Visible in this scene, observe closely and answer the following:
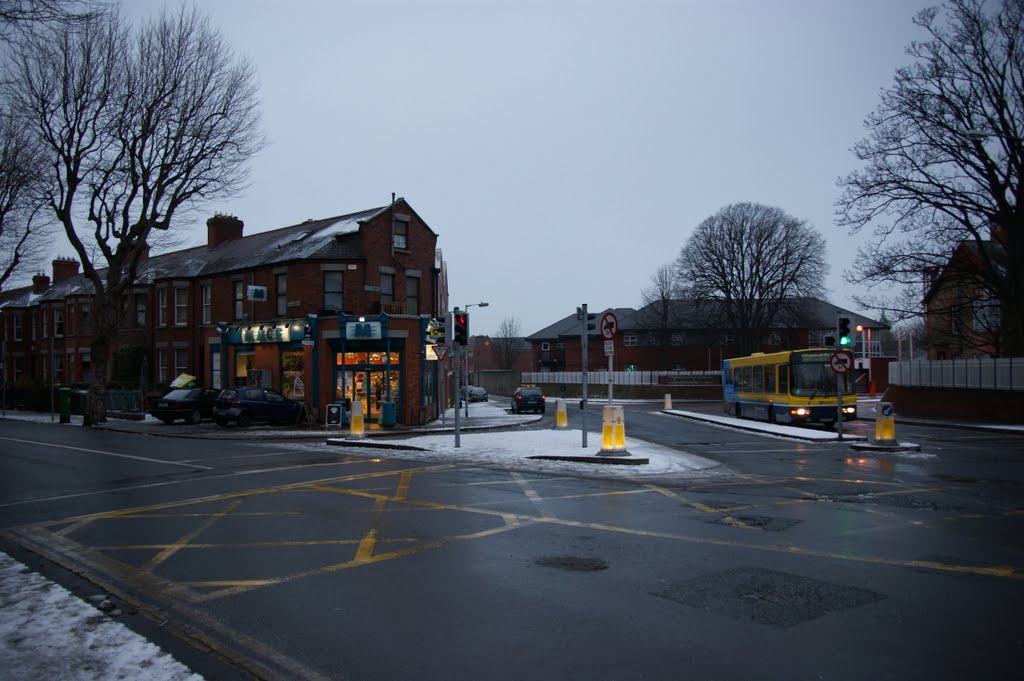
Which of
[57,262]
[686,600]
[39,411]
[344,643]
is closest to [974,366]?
[686,600]

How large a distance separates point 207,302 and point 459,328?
2308 cm

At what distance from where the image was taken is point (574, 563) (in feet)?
24.6

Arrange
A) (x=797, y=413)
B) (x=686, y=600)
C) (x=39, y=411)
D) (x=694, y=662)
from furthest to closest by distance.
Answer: (x=39, y=411) → (x=797, y=413) → (x=686, y=600) → (x=694, y=662)

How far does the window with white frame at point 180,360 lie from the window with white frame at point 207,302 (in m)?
2.63

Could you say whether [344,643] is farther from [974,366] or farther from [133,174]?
[974,366]

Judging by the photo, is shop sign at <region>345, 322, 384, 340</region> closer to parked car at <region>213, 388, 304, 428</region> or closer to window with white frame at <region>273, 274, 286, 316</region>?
parked car at <region>213, 388, 304, 428</region>

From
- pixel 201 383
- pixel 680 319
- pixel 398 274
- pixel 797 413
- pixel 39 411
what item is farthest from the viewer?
pixel 680 319

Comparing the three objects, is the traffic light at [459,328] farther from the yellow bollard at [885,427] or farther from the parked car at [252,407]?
the parked car at [252,407]

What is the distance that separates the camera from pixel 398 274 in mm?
32938

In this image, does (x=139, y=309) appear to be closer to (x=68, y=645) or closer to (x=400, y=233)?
(x=400, y=233)

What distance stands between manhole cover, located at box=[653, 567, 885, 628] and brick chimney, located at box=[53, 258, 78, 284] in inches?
2550

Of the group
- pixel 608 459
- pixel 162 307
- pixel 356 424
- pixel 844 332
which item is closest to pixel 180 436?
pixel 356 424

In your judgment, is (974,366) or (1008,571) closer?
(1008,571)

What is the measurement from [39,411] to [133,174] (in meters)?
21.9
